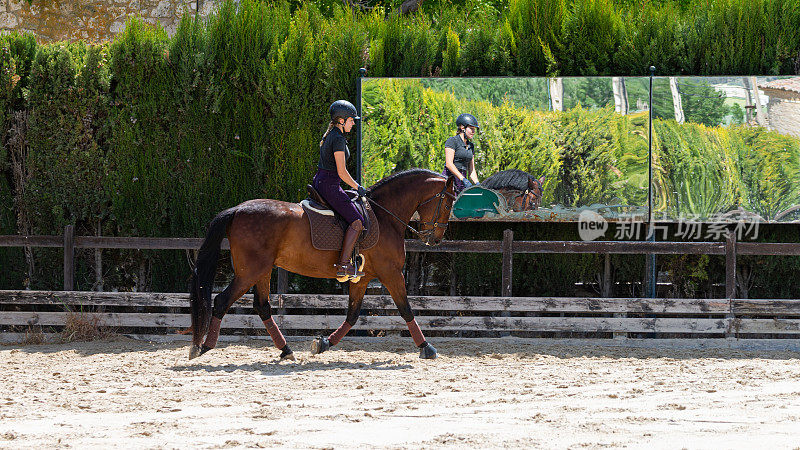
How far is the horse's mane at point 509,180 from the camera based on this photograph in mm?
11038

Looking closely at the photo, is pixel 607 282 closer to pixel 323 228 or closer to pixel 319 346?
pixel 319 346

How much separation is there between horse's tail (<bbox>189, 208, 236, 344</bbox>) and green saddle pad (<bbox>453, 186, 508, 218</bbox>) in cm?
332

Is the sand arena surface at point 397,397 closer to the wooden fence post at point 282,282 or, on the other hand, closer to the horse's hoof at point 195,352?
the horse's hoof at point 195,352

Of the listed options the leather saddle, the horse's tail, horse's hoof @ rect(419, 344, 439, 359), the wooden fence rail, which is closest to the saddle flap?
the leather saddle

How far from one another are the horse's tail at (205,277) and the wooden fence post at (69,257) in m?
2.92

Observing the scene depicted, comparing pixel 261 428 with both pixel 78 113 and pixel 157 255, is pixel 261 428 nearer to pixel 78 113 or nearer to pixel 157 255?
pixel 157 255

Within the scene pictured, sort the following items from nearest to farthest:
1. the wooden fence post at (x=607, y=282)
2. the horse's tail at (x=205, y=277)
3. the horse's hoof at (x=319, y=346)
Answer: the horse's tail at (x=205, y=277) → the horse's hoof at (x=319, y=346) → the wooden fence post at (x=607, y=282)

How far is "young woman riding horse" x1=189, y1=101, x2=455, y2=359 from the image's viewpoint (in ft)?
28.9

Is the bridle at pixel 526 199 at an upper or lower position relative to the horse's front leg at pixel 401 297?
upper

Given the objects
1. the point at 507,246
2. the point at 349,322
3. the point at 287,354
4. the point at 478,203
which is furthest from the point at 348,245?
the point at 478,203

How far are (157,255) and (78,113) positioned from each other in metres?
2.02

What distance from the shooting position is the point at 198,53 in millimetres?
11344

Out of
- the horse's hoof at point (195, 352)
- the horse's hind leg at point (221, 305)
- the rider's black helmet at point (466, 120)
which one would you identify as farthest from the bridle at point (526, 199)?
the horse's hoof at point (195, 352)

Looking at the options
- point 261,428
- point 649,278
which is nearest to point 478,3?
point 649,278
